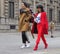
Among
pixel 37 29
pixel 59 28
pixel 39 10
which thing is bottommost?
pixel 59 28

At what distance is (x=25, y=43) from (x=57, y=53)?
2.51 m

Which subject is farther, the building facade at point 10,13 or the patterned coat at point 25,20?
the building facade at point 10,13

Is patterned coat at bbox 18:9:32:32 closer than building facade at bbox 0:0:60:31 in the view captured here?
Yes

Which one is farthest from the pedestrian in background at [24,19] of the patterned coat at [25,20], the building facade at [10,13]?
the building facade at [10,13]

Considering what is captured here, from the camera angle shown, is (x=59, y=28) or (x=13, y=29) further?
(x=59, y=28)

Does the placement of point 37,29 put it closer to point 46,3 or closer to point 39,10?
point 39,10

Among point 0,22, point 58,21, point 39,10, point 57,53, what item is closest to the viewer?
point 57,53

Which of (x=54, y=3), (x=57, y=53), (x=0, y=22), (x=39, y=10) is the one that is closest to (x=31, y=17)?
(x=39, y=10)

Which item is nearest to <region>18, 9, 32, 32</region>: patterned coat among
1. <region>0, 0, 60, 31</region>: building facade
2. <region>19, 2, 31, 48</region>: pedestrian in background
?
<region>19, 2, 31, 48</region>: pedestrian in background

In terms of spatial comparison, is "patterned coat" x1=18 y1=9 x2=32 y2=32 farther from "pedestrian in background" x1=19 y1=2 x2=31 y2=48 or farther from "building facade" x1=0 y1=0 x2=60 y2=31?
"building facade" x1=0 y1=0 x2=60 y2=31

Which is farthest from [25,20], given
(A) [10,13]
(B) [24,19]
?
(A) [10,13]

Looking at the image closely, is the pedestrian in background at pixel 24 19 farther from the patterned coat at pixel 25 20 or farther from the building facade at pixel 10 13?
the building facade at pixel 10 13

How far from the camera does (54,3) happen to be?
4616 cm

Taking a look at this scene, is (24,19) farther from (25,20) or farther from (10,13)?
(10,13)
